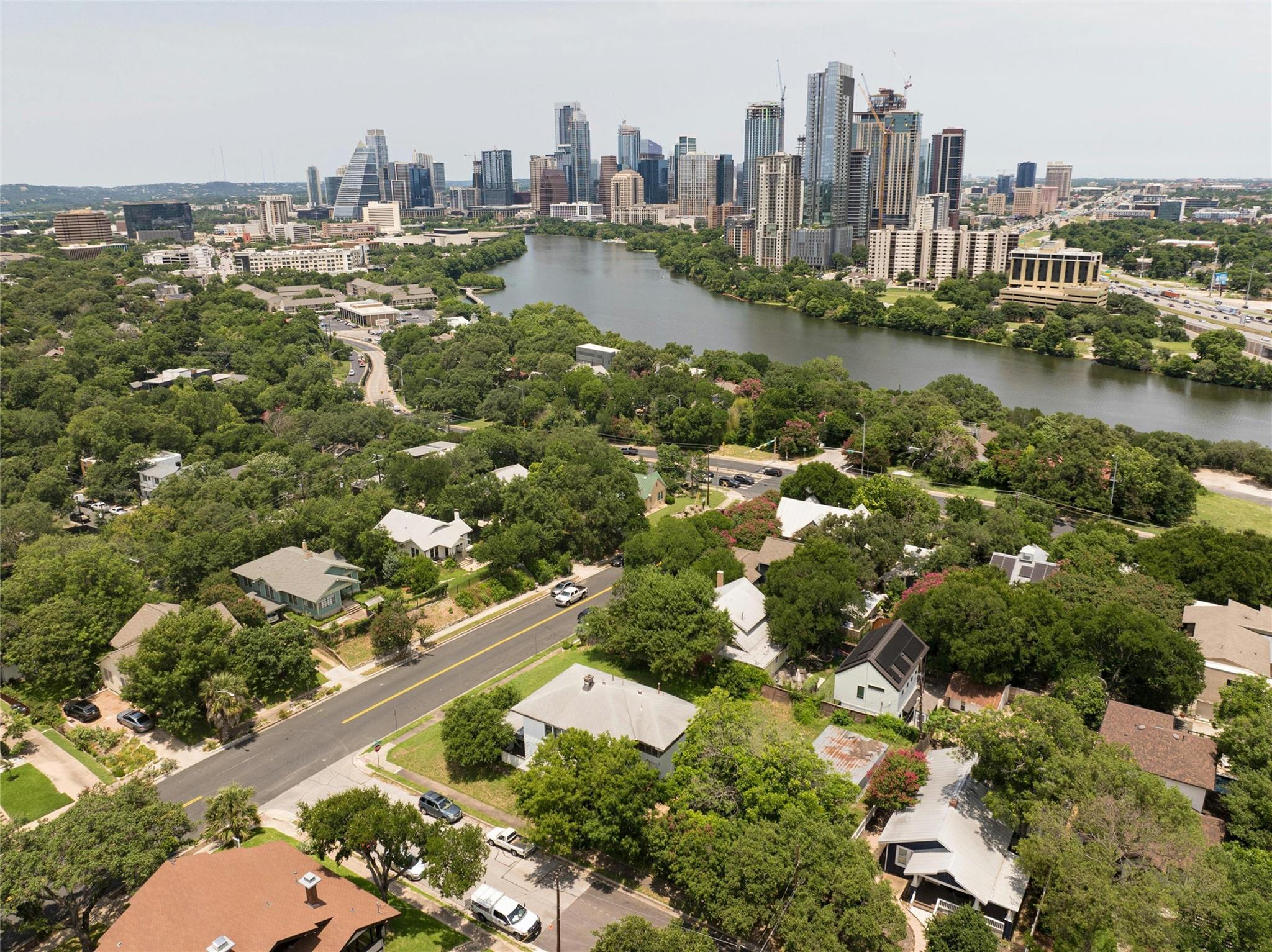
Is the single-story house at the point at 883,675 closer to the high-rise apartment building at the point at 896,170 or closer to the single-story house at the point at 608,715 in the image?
the single-story house at the point at 608,715

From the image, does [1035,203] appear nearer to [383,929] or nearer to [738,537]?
[738,537]

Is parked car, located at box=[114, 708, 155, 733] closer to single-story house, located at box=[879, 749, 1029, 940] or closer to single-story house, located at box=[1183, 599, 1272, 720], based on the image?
single-story house, located at box=[879, 749, 1029, 940]

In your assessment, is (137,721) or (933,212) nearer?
(137,721)

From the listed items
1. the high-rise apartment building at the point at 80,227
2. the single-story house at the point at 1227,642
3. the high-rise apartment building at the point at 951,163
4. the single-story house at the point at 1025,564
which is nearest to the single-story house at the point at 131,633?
the single-story house at the point at 1025,564

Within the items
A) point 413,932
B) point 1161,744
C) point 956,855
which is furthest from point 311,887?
point 1161,744

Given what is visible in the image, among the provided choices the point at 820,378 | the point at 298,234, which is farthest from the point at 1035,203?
the point at 820,378

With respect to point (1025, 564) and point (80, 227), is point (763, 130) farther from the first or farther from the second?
point (1025, 564)
